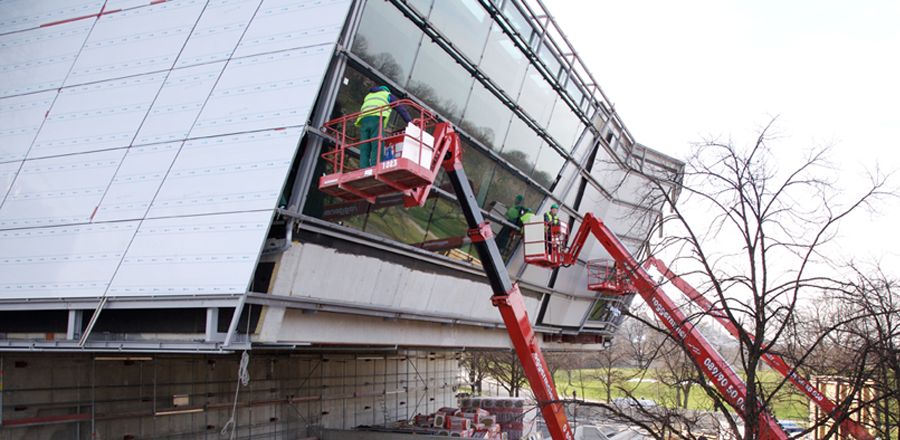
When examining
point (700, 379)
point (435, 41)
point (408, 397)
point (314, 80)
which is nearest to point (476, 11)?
point (435, 41)

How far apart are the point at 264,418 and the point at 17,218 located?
7.42 m

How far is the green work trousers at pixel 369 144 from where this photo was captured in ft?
29.0

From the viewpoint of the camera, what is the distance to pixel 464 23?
495 inches

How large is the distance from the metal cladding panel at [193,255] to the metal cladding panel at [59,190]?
150 cm

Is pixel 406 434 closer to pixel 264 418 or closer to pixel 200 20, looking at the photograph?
pixel 264 418

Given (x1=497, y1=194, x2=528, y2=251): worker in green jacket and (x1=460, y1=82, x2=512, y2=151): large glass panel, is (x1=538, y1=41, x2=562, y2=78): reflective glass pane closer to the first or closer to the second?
(x1=460, y1=82, x2=512, y2=151): large glass panel

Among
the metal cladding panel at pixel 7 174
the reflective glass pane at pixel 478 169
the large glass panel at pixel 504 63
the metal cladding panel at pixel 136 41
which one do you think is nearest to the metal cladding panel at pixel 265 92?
the metal cladding panel at pixel 136 41

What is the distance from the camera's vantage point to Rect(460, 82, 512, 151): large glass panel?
13.4 metres

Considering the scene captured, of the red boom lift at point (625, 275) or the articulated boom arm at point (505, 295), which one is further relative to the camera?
the red boom lift at point (625, 275)

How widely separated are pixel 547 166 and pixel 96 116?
35.6 ft

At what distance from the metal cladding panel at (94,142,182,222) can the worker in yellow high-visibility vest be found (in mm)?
2871

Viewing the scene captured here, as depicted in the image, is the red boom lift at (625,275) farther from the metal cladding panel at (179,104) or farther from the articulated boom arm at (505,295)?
the metal cladding panel at (179,104)

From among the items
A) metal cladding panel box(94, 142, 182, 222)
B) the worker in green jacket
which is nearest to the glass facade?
the worker in green jacket

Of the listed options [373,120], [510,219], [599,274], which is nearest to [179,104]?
[373,120]
